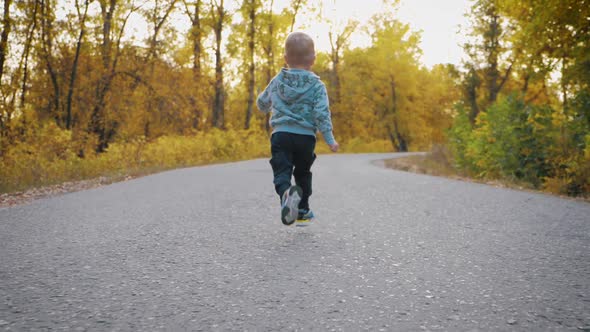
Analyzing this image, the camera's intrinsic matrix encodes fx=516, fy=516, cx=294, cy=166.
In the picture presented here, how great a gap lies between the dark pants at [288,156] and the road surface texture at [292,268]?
510 millimetres

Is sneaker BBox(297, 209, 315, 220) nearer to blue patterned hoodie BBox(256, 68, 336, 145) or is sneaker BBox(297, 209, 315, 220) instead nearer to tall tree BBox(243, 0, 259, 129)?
blue patterned hoodie BBox(256, 68, 336, 145)

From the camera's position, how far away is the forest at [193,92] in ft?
34.0

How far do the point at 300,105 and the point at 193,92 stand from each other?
1915 cm

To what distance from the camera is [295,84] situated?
4969 mm

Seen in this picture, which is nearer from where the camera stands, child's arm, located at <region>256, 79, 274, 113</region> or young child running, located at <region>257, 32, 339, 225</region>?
young child running, located at <region>257, 32, 339, 225</region>

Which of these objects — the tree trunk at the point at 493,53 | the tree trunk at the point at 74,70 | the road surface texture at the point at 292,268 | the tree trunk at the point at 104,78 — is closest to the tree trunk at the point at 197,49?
the tree trunk at the point at 104,78

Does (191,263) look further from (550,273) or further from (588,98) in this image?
(588,98)

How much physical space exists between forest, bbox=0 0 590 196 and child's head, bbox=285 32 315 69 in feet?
20.9

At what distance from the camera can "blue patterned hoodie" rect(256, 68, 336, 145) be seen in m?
4.93

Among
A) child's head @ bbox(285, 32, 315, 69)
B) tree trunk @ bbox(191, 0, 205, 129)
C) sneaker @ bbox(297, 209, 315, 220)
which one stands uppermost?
tree trunk @ bbox(191, 0, 205, 129)

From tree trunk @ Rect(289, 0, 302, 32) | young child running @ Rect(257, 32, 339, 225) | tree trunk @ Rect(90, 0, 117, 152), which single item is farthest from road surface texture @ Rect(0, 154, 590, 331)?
tree trunk @ Rect(289, 0, 302, 32)

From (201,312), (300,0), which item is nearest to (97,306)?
(201,312)

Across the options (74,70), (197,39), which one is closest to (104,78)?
(74,70)

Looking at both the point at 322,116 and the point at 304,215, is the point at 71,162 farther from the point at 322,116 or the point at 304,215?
the point at 322,116
